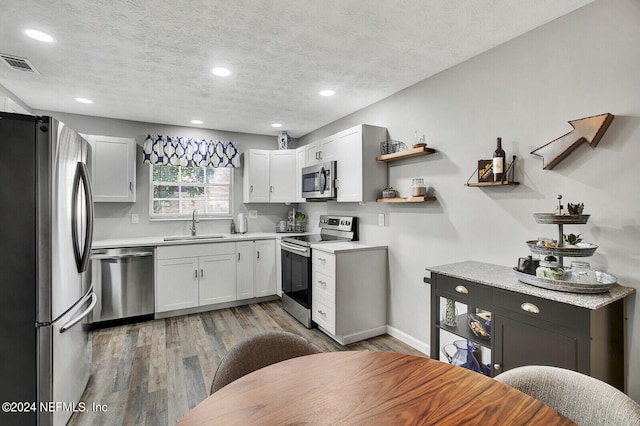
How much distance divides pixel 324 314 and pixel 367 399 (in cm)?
233

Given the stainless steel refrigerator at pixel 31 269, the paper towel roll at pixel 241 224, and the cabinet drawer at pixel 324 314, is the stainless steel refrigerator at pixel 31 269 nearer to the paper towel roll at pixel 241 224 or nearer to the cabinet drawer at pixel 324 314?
the cabinet drawer at pixel 324 314

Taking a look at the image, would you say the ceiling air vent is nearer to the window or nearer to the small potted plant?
the window

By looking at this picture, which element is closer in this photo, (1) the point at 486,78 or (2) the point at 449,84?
(1) the point at 486,78

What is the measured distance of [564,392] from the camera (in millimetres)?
1042

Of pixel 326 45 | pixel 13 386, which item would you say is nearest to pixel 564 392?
pixel 326 45

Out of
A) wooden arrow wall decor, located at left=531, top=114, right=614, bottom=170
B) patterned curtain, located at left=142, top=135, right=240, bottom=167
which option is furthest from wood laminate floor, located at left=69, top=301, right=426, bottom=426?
patterned curtain, located at left=142, top=135, right=240, bottom=167

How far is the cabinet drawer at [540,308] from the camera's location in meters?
1.49

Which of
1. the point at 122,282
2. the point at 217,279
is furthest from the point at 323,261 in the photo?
the point at 122,282

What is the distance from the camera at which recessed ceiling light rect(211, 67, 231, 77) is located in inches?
104

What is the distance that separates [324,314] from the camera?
321cm

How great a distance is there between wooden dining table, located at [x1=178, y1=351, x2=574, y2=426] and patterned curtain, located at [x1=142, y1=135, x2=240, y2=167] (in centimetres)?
395

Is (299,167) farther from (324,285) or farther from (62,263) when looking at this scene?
(62,263)

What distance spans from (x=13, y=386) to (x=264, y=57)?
2.59 meters

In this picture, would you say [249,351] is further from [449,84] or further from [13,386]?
[449,84]
